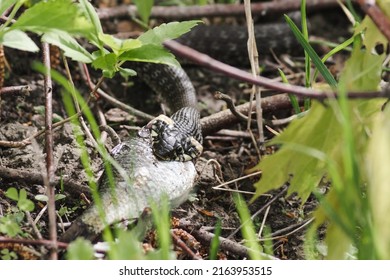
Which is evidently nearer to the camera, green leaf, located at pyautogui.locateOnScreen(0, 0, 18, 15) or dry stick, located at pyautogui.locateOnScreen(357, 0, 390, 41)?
dry stick, located at pyautogui.locateOnScreen(357, 0, 390, 41)

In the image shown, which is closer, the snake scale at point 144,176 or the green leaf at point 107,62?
the snake scale at point 144,176

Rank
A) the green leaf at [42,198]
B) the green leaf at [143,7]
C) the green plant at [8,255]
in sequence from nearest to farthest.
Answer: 1. the green leaf at [143,7]
2. the green plant at [8,255]
3. the green leaf at [42,198]

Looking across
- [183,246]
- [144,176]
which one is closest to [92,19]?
[144,176]

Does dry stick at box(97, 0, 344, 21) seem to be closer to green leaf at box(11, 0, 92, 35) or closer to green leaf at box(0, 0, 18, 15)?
green leaf at box(0, 0, 18, 15)

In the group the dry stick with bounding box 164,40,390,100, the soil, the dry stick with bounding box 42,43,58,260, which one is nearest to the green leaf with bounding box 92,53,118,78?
the dry stick with bounding box 42,43,58,260

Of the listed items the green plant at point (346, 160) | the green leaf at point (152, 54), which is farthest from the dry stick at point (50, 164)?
the green plant at point (346, 160)

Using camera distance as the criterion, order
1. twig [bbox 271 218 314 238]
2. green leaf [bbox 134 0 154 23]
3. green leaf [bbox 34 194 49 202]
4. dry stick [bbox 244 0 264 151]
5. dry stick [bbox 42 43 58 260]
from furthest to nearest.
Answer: dry stick [bbox 244 0 264 151] < twig [bbox 271 218 314 238] < green leaf [bbox 34 194 49 202] < dry stick [bbox 42 43 58 260] < green leaf [bbox 134 0 154 23]

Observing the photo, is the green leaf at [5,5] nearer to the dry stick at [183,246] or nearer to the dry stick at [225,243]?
the dry stick at [183,246]
